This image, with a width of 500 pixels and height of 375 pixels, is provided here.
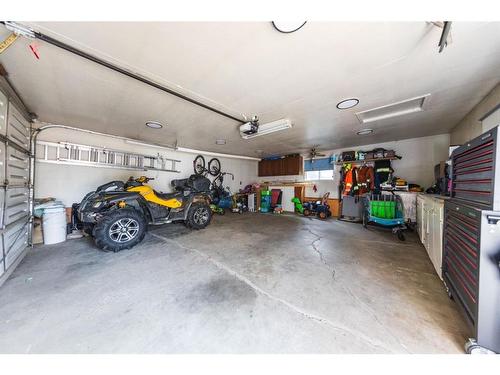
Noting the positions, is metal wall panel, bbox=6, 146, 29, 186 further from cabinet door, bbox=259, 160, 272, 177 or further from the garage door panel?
cabinet door, bbox=259, 160, 272, 177

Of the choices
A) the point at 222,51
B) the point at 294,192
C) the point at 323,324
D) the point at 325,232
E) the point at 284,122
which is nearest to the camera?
the point at 323,324

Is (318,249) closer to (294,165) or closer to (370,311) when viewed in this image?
(370,311)

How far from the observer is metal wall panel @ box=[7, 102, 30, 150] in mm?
2197

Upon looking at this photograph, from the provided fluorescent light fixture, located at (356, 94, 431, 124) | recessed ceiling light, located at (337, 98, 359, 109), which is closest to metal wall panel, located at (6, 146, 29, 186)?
recessed ceiling light, located at (337, 98, 359, 109)

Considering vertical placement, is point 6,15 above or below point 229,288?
above

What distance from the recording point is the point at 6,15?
1.06 m

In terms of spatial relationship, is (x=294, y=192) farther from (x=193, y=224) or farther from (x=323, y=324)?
(x=323, y=324)

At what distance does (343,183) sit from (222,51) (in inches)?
204

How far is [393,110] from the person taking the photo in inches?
118

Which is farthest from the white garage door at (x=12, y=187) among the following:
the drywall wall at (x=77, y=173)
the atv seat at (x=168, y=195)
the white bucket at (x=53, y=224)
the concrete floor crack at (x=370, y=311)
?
the concrete floor crack at (x=370, y=311)

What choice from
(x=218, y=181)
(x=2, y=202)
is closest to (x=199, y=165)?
(x=218, y=181)

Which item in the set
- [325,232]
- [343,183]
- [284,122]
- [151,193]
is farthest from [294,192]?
[151,193]

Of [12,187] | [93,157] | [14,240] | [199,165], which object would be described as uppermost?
[199,165]

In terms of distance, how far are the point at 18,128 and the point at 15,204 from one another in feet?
3.82
